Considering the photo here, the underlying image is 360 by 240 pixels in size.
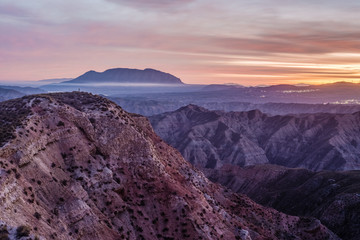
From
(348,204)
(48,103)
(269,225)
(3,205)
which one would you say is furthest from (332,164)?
(3,205)

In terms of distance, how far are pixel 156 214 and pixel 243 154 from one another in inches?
6168

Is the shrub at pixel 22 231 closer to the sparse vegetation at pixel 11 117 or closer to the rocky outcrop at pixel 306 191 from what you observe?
the sparse vegetation at pixel 11 117

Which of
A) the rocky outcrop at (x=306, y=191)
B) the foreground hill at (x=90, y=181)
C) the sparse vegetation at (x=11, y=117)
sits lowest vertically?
the rocky outcrop at (x=306, y=191)

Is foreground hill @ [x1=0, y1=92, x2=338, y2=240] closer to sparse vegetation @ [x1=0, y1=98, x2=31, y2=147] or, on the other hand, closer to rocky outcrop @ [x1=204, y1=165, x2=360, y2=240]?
sparse vegetation @ [x1=0, y1=98, x2=31, y2=147]

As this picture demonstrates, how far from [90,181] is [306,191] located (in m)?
79.0

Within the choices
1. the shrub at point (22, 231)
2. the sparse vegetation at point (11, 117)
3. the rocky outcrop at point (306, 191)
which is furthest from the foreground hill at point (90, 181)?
the rocky outcrop at point (306, 191)

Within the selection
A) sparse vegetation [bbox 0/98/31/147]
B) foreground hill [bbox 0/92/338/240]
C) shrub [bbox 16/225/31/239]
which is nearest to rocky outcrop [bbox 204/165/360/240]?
foreground hill [bbox 0/92/338/240]

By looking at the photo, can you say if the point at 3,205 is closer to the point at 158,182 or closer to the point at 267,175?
the point at 158,182

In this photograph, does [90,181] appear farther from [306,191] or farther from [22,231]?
[306,191]

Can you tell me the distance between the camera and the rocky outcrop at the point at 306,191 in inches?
2781

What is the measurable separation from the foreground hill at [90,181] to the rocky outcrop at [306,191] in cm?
3018

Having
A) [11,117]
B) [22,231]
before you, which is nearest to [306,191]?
[11,117]

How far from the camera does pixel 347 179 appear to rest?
3531 inches

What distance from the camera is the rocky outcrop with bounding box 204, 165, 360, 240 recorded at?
70.6 meters
